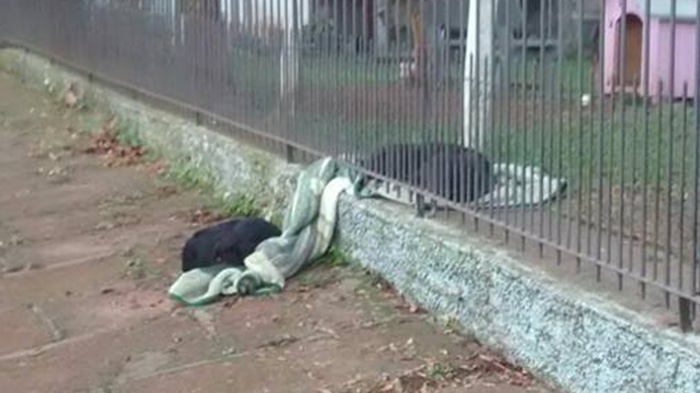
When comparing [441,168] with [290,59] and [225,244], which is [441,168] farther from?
[290,59]

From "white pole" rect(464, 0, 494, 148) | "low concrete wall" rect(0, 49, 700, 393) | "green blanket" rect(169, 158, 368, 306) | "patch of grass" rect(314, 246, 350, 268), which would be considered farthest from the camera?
"patch of grass" rect(314, 246, 350, 268)

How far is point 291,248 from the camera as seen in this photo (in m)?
7.23

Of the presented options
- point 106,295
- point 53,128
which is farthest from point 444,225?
point 53,128

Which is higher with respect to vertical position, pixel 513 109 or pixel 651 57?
pixel 651 57

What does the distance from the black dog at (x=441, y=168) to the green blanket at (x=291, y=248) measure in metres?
0.33

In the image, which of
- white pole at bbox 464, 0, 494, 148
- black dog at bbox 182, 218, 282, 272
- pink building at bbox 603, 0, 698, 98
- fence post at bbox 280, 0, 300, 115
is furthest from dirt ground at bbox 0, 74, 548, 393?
pink building at bbox 603, 0, 698, 98

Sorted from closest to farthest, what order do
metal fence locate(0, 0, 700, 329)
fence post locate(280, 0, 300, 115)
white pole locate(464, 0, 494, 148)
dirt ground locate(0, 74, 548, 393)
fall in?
metal fence locate(0, 0, 700, 329) < dirt ground locate(0, 74, 548, 393) < white pole locate(464, 0, 494, 148) < fence post locate(280, 0, 300, 115)

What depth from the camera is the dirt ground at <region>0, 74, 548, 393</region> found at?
5.78 meters

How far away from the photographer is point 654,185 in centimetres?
491

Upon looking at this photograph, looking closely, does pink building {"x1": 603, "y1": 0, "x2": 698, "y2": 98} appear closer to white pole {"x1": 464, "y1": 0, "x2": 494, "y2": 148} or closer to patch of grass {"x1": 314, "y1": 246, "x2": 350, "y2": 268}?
white pole {"x1": 464, "y1": 0, "x2": 494, "y2": 148}

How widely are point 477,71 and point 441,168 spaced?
1.84ft

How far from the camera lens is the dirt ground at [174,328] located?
5777 mm

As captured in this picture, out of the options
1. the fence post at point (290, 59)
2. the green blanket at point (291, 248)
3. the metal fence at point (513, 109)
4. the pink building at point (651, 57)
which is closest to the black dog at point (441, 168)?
the metal fence at point (513, 109)

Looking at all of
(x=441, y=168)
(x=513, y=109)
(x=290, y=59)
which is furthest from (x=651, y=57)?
(x=290, y=59)
